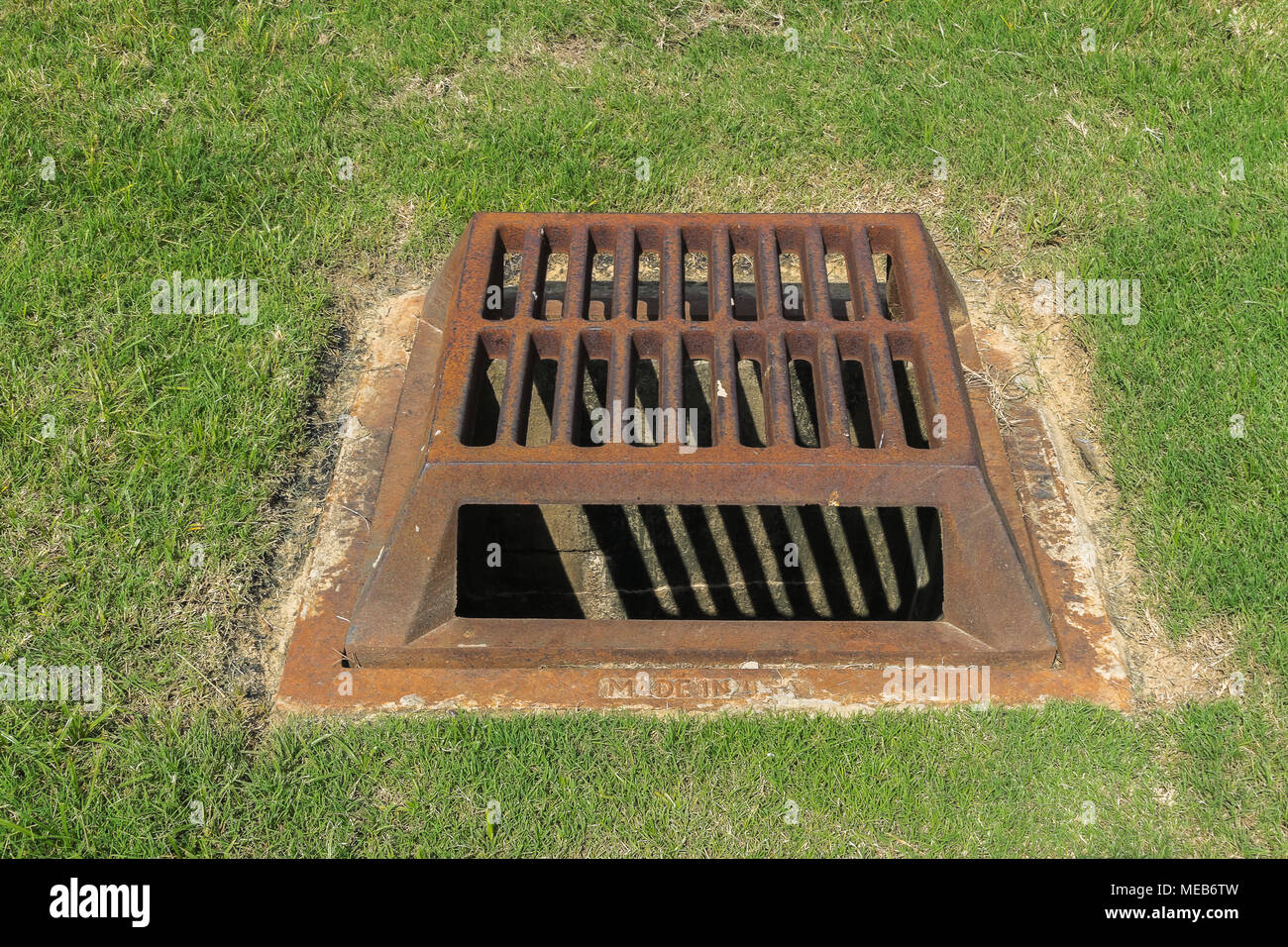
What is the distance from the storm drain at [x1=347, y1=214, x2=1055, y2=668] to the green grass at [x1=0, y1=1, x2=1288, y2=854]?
178mm

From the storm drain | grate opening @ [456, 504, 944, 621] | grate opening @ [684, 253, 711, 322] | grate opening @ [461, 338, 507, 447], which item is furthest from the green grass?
grate opening @ [456, 504, 944, 621]

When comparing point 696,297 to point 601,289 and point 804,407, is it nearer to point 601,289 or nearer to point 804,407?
point 601,289

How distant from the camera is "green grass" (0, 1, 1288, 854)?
2016mm

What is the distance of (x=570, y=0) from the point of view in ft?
12.6

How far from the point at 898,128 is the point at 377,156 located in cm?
166

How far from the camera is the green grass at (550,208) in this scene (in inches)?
79.4

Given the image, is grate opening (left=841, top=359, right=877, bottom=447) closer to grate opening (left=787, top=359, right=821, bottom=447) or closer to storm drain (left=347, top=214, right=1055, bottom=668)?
storm drain (left=347, top=214, right=1055, bottom=668)

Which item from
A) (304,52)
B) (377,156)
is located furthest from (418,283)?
(304,52)

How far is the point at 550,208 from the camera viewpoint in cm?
329

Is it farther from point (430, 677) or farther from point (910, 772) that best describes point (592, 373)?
point (910, 772)

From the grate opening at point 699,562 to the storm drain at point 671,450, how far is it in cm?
1

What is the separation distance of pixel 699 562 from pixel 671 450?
4.24 feet
